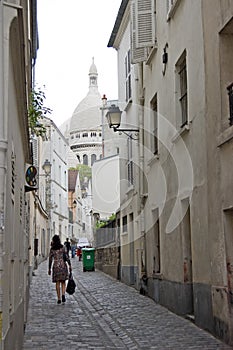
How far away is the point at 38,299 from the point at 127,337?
6.99 meters

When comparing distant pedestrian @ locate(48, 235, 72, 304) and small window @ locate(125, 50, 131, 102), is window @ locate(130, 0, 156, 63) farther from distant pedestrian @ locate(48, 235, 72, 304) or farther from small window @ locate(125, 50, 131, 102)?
distant pedestrian @ locate(48, 235, 72, 304)

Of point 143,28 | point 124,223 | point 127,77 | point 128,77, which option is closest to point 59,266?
point 143,28

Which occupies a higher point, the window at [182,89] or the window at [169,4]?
the window at [169,4]

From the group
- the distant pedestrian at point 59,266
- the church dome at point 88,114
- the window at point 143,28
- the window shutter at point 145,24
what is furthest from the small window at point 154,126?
the church dome at point 88,114

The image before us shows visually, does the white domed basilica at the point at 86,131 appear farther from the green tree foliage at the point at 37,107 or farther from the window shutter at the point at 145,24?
the green tree foliage at the point at 37,107

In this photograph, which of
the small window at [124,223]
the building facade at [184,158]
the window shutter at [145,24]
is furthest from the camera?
the small window at [124,223]

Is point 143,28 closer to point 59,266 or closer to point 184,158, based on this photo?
point 184,158

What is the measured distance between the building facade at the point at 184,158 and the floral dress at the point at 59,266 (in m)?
2.19

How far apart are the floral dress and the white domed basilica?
264ft

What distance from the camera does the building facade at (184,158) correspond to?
9930 millimetres

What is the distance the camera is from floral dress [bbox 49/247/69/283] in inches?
630

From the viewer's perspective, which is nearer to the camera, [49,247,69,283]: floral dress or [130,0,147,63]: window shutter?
[49,247,69,283]: floral dress

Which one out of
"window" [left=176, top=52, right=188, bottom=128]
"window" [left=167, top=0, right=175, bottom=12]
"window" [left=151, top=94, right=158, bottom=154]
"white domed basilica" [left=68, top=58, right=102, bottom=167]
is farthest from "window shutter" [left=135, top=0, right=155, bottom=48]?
"white domed basilica" [left=68, top=58, right=102, bottom=167]

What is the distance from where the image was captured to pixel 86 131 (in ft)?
333
